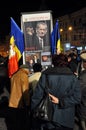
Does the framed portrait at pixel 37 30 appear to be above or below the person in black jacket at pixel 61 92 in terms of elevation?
above

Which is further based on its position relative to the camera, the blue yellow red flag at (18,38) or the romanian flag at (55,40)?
the romanian flag at (55,40)

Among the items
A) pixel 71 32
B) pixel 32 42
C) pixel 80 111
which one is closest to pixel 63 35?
pixel 71 32

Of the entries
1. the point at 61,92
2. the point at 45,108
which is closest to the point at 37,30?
the point at 61,92

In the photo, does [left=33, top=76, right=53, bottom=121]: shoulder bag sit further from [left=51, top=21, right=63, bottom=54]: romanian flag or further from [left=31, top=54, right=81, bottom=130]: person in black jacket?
[left=51, top=21, right=63, bottom=54]: romanian flag

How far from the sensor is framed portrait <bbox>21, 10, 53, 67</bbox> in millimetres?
12812

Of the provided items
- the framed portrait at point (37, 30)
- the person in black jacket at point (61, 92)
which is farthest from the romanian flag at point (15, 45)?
the person in black jacket at point (61, 92)

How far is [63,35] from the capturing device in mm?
87000

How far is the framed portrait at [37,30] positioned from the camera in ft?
42.0

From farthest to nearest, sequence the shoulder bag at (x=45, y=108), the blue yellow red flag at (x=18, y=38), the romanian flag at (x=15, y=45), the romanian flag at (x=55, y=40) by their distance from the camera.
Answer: the romanian flag at (x=55, y=40)
the blue yellow red flag at (x=18, y=38)
the romanian flag at (x=15, y=45)
the shoulder bag at (x=45, y=108)

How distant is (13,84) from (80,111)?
2.40 metres

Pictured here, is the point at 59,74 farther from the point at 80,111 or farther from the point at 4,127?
the point at 4,127

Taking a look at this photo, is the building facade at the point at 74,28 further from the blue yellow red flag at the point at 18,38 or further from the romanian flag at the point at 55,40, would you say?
the blue yellow red flag at the point at 18,38

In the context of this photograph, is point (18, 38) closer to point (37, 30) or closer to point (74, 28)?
point (37, 30)

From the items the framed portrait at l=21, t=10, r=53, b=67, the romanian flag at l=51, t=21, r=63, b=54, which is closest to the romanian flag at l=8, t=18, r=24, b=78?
the framed portrait at l=21, t=10, r=53, b=67
